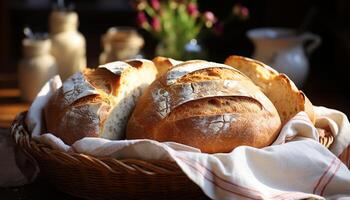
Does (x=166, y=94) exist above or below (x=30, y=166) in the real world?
above

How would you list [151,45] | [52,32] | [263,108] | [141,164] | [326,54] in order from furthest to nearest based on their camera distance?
[151,45] → [326,54] → [52,32] → [263,108] → [141,164]

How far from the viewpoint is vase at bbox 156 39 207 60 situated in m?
1.90

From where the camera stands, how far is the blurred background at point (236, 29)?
1.92 m

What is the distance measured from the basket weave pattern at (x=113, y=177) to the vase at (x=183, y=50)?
0.93 meters

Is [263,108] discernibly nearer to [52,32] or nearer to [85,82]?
[85,82]

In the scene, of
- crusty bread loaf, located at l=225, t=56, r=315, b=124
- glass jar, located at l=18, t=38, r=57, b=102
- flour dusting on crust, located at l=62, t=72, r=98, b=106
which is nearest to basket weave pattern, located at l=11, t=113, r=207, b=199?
flour dusting on crust, located at l=62, t=72, r=98, b=106

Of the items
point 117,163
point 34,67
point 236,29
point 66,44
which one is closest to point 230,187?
point 117,163

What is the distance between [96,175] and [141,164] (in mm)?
84

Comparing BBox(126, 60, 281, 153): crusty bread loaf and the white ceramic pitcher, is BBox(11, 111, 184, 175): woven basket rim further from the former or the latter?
→ the white ceramic pitcher

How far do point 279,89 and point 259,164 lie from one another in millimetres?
230

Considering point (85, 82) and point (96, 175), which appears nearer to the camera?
point (96, 175)

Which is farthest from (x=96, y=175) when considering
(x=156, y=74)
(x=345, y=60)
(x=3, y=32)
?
(x=3, y=32)

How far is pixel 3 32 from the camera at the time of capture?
3.01 metres

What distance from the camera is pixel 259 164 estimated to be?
3.11ft
